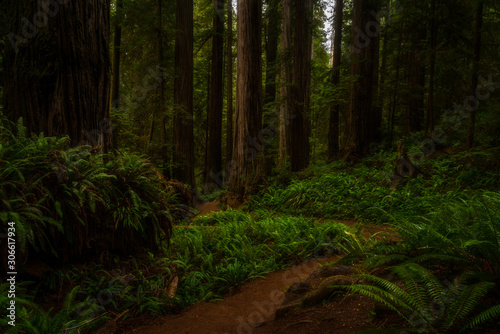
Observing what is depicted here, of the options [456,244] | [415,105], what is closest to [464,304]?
[456,244]

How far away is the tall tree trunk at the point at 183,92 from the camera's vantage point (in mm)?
9742

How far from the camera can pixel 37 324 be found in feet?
7.52

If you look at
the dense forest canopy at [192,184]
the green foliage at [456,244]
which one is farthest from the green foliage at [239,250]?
the green foliage at [456,244]

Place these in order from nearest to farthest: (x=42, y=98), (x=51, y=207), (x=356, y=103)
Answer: (x=51, y=207), (x=42, y=98), (x=356, y=103)

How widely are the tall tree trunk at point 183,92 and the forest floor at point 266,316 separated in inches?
256

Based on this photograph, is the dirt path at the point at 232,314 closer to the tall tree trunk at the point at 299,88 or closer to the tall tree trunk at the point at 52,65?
the tall tree trunk at the point at 52,65

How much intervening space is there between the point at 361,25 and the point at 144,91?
28.8 ft

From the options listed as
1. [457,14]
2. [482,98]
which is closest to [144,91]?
[457,14]

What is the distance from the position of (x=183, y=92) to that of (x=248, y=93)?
2750mm

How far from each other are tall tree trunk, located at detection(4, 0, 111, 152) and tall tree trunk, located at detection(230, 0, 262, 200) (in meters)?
5.08

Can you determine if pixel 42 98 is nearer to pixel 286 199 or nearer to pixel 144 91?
pixel 286 199

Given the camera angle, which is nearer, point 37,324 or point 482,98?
point 37,324

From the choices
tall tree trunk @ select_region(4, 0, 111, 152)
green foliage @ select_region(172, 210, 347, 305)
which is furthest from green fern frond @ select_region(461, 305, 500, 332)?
tall tree trunk @ select_region(4, 0, 111, 152)

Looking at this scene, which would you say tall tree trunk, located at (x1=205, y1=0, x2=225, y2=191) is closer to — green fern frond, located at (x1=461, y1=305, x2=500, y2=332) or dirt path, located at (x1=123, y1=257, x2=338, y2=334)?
dirt path, located at (x1=123, y1=257, x2=338, y2=334)
